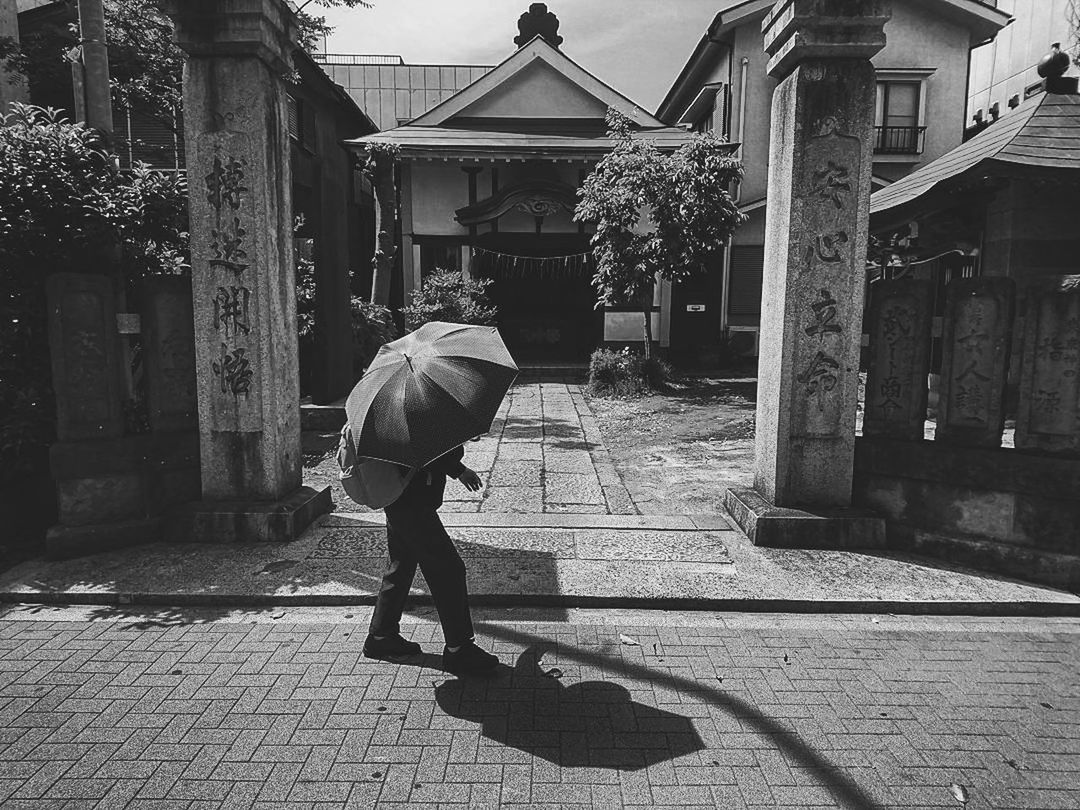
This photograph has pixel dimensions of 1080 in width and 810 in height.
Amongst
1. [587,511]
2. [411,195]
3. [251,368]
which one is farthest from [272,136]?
[411,195]

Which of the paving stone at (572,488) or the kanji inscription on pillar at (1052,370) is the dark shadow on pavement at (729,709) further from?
the kanji inscription on pillar at (1052,370)

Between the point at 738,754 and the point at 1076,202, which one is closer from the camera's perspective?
the point at 738,754

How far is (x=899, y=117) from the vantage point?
62.9 ft

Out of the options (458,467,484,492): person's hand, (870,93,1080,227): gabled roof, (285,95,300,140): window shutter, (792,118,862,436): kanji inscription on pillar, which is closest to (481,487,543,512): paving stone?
(792,118,862,436): kanji inscription on pillar

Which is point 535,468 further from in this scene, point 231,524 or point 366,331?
Result: point 366,331

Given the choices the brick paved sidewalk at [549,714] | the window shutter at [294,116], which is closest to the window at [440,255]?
the window shutter at [294,116]

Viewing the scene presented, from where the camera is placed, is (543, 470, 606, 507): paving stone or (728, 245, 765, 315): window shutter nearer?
(543, 470, 606, 507): paving stone

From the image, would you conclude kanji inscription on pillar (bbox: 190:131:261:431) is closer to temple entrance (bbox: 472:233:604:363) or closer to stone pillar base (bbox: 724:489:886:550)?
stone pillar base (bbox: 724:489:886:550)

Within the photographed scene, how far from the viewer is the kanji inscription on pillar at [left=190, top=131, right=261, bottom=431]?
5750 mm

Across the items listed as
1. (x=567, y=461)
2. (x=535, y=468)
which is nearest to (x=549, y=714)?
(x=535, y=468)

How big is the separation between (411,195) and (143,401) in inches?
482

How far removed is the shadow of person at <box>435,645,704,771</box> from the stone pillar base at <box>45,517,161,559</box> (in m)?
3.37

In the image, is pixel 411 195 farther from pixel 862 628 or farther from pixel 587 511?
pixel 862 628

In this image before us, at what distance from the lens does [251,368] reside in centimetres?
591
